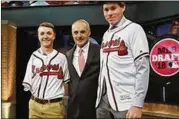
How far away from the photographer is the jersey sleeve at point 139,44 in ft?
5.60

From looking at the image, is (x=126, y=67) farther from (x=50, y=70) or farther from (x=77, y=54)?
(x=50, y=70)

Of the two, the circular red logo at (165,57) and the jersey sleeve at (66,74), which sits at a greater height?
the circular red logo at (165,57)

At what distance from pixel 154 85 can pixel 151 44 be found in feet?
0.80

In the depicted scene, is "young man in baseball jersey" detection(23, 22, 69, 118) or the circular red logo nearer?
the circular red logo

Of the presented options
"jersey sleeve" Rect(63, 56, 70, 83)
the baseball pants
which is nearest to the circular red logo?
"jersey sleeve" Rect(63, 56, 70, 83)

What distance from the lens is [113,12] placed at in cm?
180

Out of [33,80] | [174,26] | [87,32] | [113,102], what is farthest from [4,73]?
[174,26]

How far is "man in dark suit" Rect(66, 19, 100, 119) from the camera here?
1.81 meters

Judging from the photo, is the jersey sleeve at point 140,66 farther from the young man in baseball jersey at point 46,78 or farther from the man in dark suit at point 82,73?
the young man in baseball jersey at point 46,78

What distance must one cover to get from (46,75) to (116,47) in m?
0.48

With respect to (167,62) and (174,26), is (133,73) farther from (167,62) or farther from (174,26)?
(174,26)

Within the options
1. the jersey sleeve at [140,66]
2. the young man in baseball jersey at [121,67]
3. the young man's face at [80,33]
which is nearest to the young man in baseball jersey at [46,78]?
the young man's face at [80,33]

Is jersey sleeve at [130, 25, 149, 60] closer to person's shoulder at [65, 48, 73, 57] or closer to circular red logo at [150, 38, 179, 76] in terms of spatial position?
circular red logo at [150, 38, 179, 76]

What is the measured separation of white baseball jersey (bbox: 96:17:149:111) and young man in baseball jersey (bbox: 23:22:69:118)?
0.26 metres
